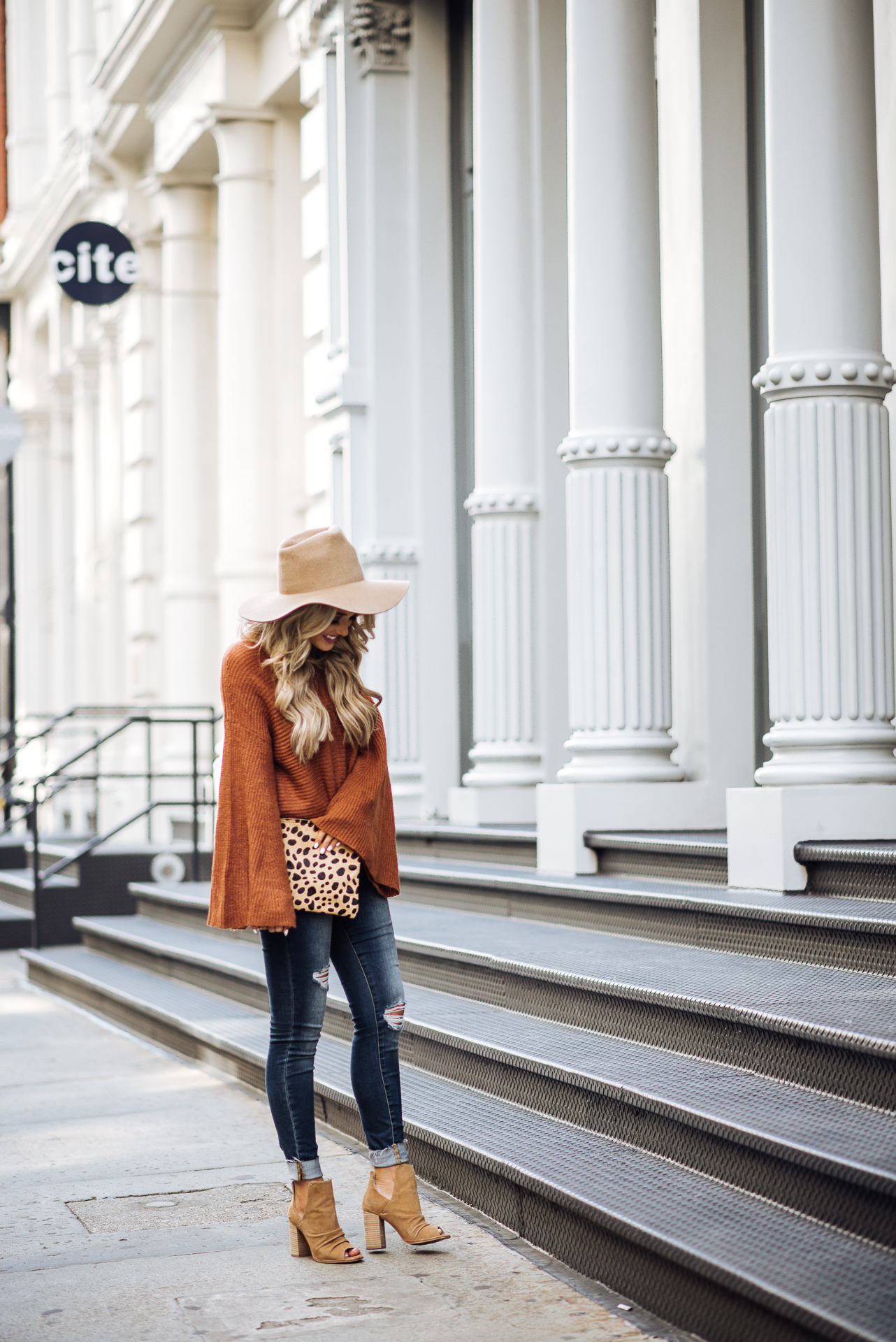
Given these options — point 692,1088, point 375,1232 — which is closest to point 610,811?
point 692,1088

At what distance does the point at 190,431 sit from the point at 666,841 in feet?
31.8

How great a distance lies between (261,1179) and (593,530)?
10.6ft

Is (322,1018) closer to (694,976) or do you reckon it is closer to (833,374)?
(694,976)

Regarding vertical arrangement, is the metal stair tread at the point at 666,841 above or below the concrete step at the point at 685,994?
above

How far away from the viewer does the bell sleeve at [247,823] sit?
4098 mm

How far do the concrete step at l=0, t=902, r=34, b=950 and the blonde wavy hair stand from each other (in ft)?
29.0

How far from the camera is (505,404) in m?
9.01

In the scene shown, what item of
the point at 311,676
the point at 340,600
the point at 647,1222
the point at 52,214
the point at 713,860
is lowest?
→ the point at 647,1222

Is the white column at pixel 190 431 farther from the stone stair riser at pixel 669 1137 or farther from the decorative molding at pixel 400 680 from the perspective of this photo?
the stone stair riser at pixel 669 1137

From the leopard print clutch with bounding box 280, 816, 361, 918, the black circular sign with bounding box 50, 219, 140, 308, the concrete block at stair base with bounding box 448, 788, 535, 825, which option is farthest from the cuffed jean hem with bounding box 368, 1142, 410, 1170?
the black circular sign with bounding box 50, 219, 140, 308

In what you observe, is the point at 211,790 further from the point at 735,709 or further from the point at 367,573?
the point at 735,709

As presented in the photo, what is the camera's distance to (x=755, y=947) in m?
5.60

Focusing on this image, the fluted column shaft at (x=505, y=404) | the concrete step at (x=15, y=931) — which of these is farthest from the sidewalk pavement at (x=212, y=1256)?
the concrete step at (x=15, y=931)

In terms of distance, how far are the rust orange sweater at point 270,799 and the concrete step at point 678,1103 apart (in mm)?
935
